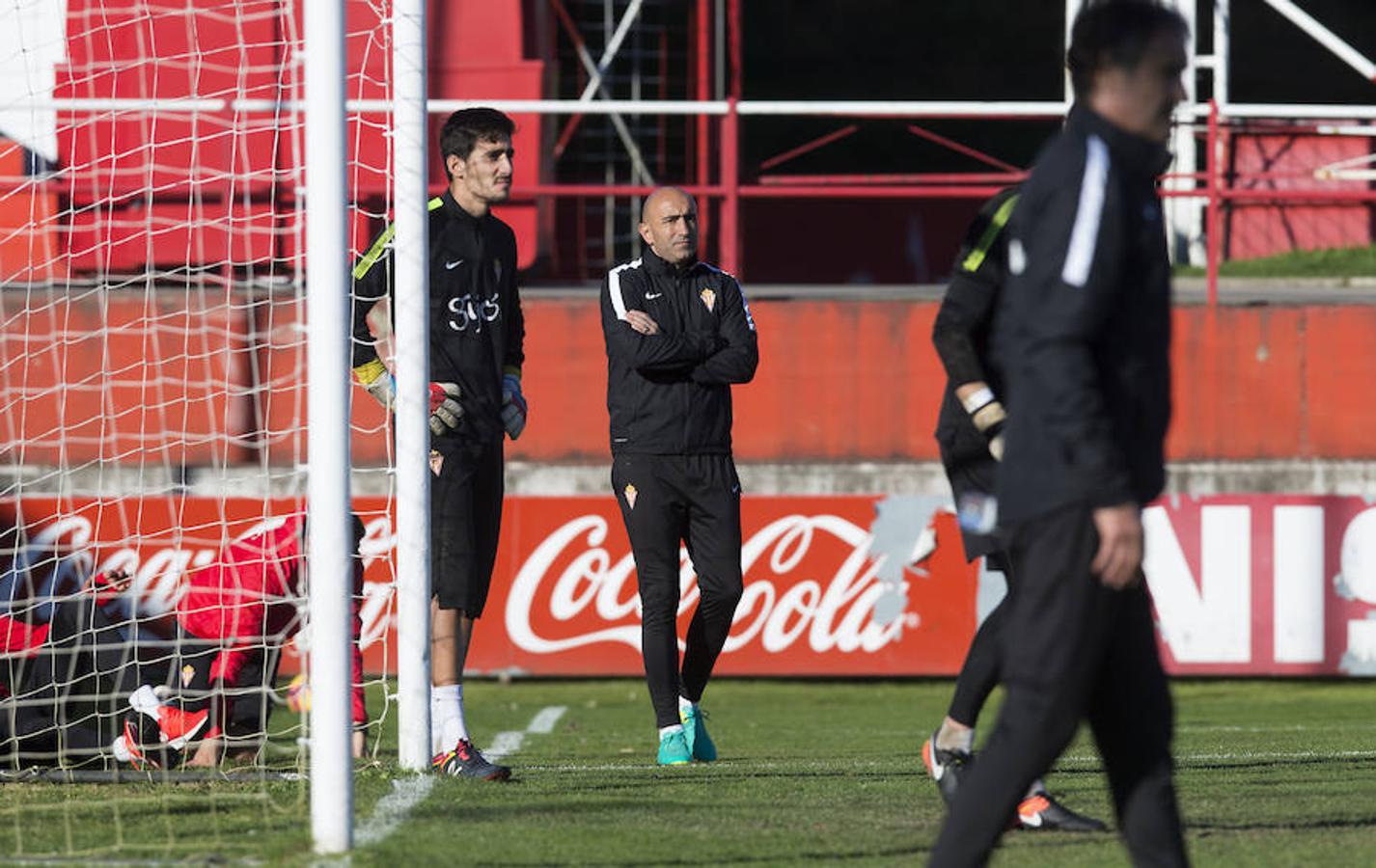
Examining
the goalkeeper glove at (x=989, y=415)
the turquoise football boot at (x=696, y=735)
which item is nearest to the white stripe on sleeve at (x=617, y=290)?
the turquoise football boot at (x=696, y=735)

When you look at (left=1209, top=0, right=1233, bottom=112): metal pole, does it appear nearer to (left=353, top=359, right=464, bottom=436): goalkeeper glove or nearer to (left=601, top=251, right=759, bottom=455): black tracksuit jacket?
(left=601, top=251, right=759, bottom=455): black tracksuit jacket

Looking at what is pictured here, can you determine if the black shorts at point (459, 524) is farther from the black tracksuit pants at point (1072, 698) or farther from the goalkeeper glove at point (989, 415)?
the black tracksuit pants at point (1072, 698)

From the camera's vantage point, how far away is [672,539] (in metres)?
7.16

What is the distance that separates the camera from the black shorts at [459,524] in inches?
257

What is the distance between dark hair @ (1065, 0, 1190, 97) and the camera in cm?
369

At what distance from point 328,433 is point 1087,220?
200cm

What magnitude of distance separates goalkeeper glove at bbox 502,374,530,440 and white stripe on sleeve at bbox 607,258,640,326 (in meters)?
0.54

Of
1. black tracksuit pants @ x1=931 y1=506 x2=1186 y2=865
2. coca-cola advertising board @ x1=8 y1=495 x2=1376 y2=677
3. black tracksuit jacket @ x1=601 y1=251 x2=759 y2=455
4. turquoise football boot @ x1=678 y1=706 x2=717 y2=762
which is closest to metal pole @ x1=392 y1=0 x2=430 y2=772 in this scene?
black tracksuit jacket @ x1=601 y1=251 x2=759 y2=455

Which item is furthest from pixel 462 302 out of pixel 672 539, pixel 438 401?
pixel 672 539

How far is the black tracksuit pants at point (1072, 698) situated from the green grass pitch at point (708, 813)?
1.06 m

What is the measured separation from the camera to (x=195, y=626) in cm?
751

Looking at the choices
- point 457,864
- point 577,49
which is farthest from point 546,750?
point 577,49

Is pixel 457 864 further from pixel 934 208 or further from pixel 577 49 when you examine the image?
pixel 934 208

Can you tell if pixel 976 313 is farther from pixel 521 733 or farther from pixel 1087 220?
pixel 521 733
